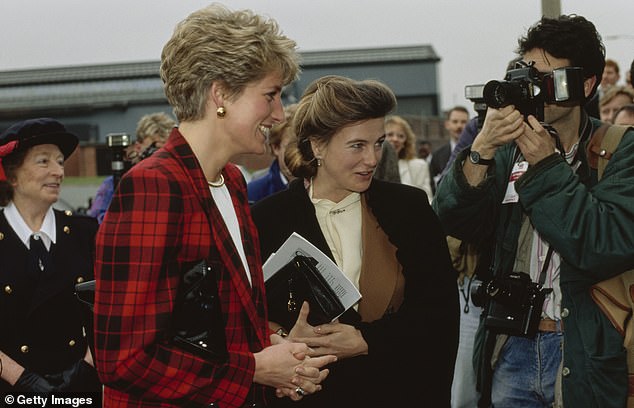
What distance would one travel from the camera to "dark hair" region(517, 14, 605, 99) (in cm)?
315

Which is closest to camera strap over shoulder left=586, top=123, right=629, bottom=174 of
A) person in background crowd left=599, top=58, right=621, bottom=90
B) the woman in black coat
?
the woman in black coat

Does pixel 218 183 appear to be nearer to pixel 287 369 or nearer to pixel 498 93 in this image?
pixel 287 369

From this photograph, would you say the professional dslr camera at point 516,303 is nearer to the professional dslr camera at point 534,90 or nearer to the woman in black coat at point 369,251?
the woman in black coat at point 369,251

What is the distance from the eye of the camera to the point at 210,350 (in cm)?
217

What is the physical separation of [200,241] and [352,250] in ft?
3.70

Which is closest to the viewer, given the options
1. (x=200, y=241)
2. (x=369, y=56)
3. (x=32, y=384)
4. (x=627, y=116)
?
(x=200, y=241)

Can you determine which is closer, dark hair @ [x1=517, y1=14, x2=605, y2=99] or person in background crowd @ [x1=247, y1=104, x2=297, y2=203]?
dark hair @ [x1=517, y1=14, x2=605, y2=99]

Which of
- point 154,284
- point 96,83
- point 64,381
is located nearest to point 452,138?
point 64,381

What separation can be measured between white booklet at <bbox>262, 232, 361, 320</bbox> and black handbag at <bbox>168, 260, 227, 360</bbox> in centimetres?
72

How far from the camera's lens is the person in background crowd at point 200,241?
6.80 ft

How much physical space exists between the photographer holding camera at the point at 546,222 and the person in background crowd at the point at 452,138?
21.5 feet

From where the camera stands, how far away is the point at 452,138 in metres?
11.0

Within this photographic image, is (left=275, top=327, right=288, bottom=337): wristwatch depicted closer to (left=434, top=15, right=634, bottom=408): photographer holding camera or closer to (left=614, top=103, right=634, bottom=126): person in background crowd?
(left=434, top=15, right=634, bottom=408): photographer holding camera

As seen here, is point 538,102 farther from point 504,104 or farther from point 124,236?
point 124,236
